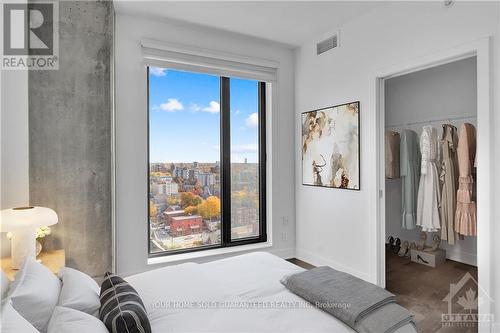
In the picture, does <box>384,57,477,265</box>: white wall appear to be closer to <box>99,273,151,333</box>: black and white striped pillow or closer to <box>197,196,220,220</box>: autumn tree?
<box>197,196,220,220</box>: autumn tree

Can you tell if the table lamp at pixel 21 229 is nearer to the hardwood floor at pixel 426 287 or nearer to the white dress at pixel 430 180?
the hardwood floor at pixel 426 287

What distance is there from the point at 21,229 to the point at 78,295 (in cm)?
105

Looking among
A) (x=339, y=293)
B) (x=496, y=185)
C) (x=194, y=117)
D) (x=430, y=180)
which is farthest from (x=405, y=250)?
(x=194, y=117)

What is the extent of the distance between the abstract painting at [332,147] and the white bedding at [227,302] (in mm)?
1623

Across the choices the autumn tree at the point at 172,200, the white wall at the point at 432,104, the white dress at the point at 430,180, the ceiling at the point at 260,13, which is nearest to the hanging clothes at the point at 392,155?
the white dress at the point at 430,180

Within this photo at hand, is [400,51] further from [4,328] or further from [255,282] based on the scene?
[4,328]

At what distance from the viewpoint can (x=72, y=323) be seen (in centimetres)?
112

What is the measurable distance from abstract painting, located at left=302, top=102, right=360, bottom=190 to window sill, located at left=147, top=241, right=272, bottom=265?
3.34ft

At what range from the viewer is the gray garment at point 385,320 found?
1379 millimetres

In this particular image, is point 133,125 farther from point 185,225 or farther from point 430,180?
point 430,180

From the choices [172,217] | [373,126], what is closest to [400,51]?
[373,126]

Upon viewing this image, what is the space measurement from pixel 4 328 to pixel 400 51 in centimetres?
324

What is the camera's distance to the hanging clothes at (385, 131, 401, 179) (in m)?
3.85

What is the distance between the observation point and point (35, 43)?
8.54ft
